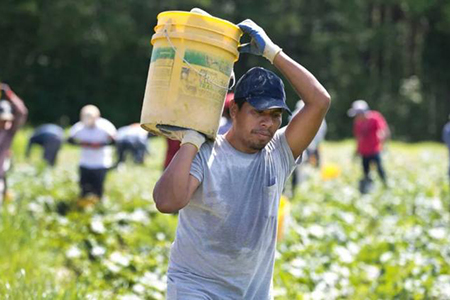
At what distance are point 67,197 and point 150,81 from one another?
705 cm

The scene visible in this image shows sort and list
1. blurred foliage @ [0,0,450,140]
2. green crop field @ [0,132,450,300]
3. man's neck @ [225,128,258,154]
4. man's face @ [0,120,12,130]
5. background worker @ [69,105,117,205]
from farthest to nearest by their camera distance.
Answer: blurred foliage @ [0,0,450,140] < background worker @ [69,105,117,205] < man's face @ [0,120,12,130] < green crop field @ [0,132,450,300] < man's neck @ [225,128,258,154]

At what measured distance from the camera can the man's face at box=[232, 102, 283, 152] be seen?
332 centimetres

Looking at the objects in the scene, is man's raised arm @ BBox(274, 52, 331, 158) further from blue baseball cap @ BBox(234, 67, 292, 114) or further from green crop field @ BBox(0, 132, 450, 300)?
green crop field @ BBox(0, 132, 450, 300)

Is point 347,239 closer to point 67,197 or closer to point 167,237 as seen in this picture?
point 167,237

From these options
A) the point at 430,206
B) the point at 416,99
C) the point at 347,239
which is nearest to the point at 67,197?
the point at 347,239

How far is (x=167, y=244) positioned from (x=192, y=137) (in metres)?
4.44

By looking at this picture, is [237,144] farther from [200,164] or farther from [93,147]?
[93,147]

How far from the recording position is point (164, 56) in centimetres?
331

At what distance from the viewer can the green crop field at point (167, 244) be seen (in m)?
6.09

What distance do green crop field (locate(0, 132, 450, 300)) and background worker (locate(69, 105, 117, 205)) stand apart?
284 millimetres

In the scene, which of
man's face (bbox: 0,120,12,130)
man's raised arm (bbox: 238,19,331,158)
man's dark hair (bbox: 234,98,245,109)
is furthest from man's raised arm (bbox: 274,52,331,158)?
man's face (bbox: 0,120,12,130)

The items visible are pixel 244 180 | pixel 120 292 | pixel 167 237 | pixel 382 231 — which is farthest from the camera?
pixel 382 231

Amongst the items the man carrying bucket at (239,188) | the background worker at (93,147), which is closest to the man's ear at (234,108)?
the man carrying bucket at (239,188)

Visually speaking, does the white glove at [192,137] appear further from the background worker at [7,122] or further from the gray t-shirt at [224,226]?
the background worker at [7,122]
